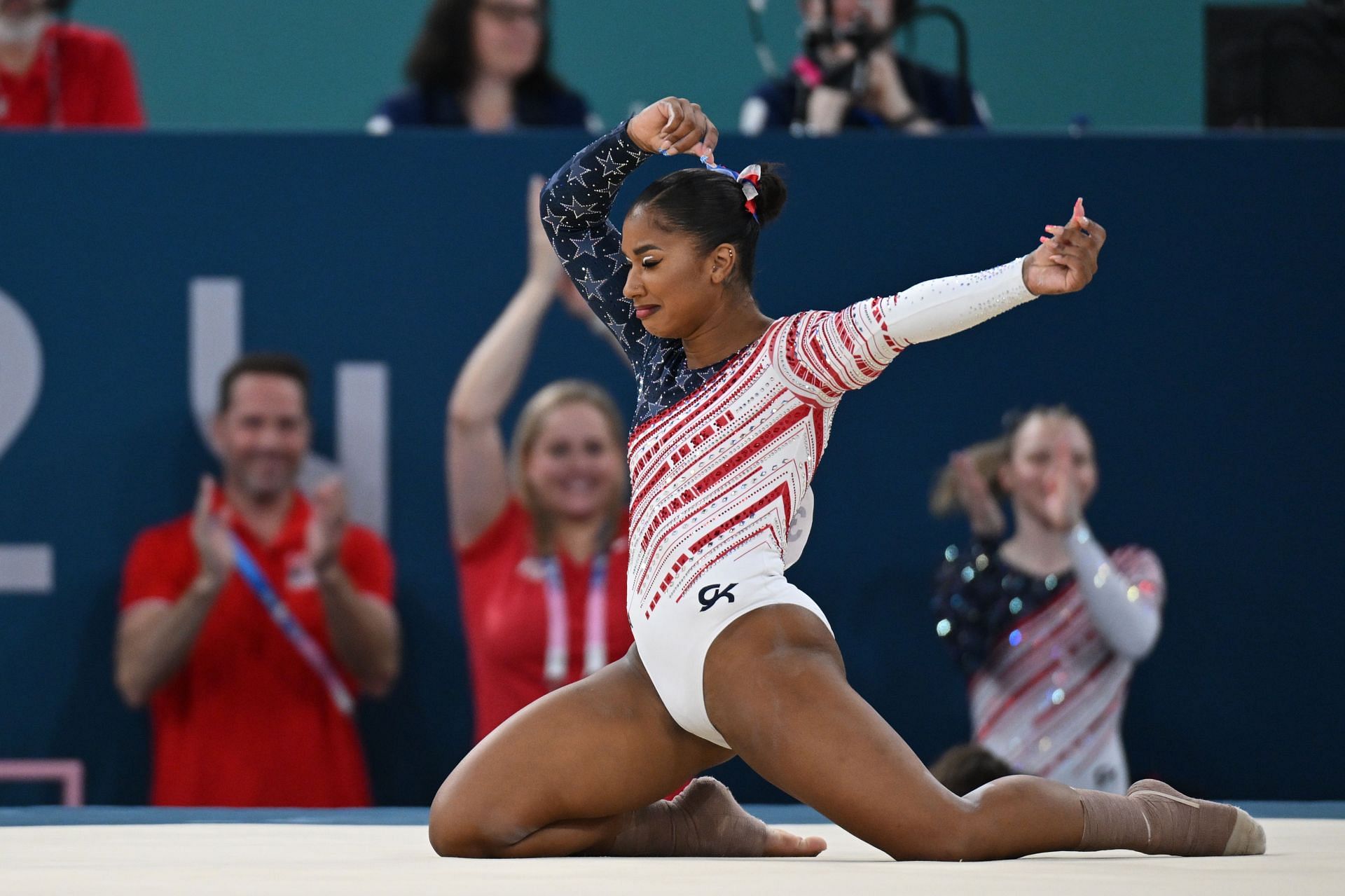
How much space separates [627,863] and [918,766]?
1.52 ft

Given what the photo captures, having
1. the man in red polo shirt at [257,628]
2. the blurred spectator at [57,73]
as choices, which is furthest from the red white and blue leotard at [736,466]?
the blurred spectator at [57,73]

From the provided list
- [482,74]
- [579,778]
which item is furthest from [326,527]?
[579,778]

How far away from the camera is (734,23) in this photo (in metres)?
6.49

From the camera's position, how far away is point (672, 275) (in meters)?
2.72

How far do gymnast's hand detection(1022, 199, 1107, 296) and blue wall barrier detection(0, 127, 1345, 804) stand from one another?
2.06m

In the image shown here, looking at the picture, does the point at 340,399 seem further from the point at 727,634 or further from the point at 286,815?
the point at 727,634

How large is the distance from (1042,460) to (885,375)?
50 centimetres

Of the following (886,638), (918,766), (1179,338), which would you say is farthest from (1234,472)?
(918,766)

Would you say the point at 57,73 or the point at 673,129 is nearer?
the point at 673,129

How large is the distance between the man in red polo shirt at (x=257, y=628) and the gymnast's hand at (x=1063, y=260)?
7.87 feet

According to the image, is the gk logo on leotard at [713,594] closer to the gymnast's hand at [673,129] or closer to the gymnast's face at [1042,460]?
the gymnast's hand at [673,129]

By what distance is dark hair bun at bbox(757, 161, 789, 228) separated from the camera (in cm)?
280

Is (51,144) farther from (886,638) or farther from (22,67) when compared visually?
(886,638)

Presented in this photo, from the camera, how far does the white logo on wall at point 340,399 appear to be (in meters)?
4.51
